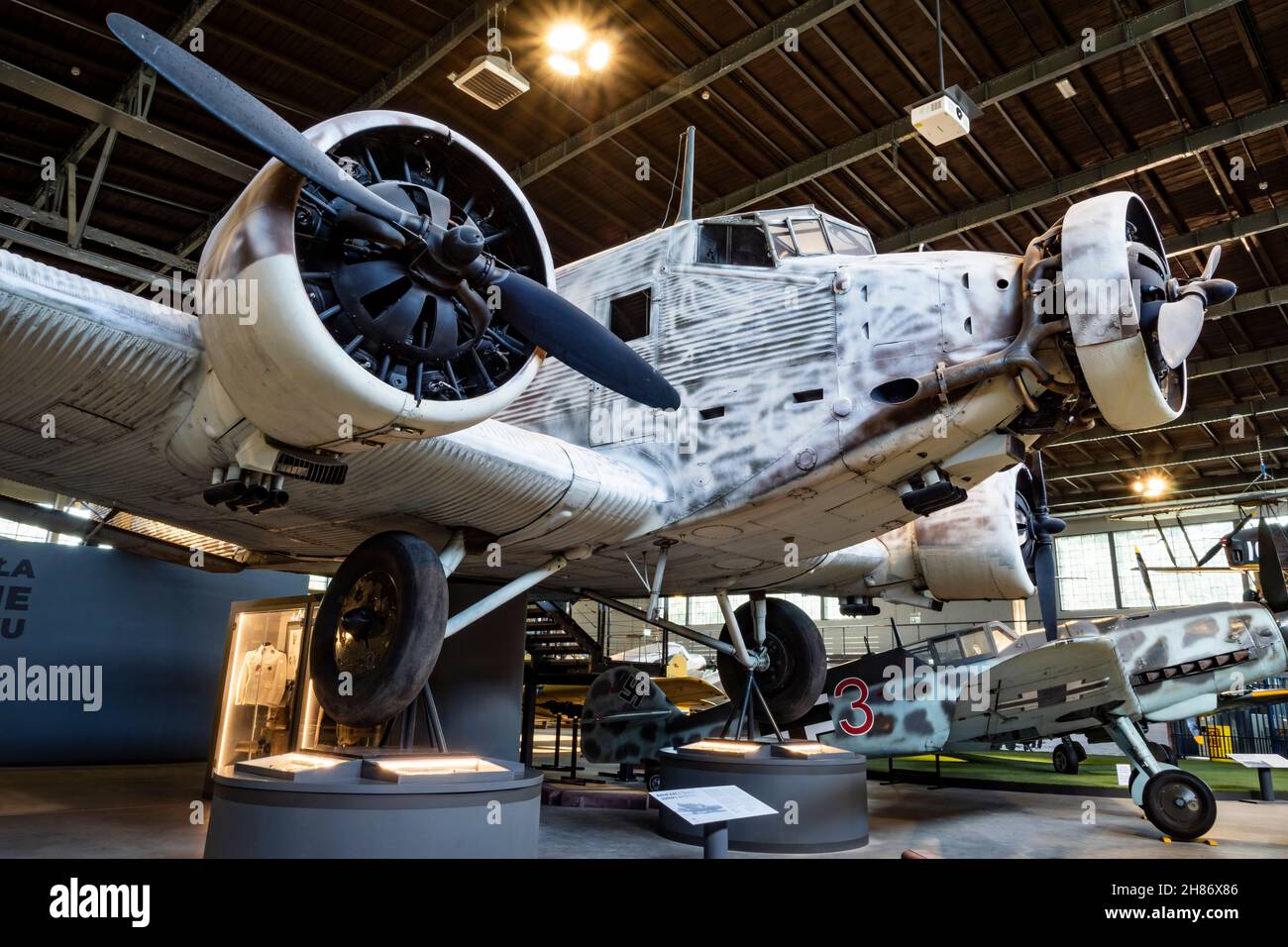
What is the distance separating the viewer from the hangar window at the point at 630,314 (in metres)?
7.05

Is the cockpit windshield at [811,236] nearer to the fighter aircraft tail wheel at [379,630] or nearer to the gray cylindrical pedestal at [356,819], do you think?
the fighter aircraft tail wheel at [379,630]

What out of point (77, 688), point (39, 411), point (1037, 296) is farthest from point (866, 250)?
point (77, 688)

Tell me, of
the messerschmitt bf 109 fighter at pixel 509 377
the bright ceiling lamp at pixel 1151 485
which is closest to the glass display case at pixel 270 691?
the messerschmitt bf 109 fighter at pixel 509 377

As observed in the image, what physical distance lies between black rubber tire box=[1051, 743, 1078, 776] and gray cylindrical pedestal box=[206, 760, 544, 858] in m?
14.1

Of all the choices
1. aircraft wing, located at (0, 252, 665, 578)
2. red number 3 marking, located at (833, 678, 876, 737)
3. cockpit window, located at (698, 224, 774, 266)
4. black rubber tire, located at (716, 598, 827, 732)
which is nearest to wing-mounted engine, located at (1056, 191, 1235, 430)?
cockpit window, located at (698, 224, 774, 266)

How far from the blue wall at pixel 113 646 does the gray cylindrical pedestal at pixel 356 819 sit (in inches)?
343

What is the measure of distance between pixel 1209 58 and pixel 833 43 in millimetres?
4301

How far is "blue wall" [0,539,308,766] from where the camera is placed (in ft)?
37.1

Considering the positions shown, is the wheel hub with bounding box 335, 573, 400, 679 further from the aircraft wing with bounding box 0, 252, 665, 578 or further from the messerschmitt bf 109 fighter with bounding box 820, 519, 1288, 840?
the messerschmitt bf 109 fighter with bounding box 820, 519, 1288, 840

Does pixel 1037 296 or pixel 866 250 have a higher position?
pixel 866 250

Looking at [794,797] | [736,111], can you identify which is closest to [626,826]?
[794,797]

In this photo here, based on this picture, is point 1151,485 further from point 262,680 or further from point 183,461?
point 183,461
